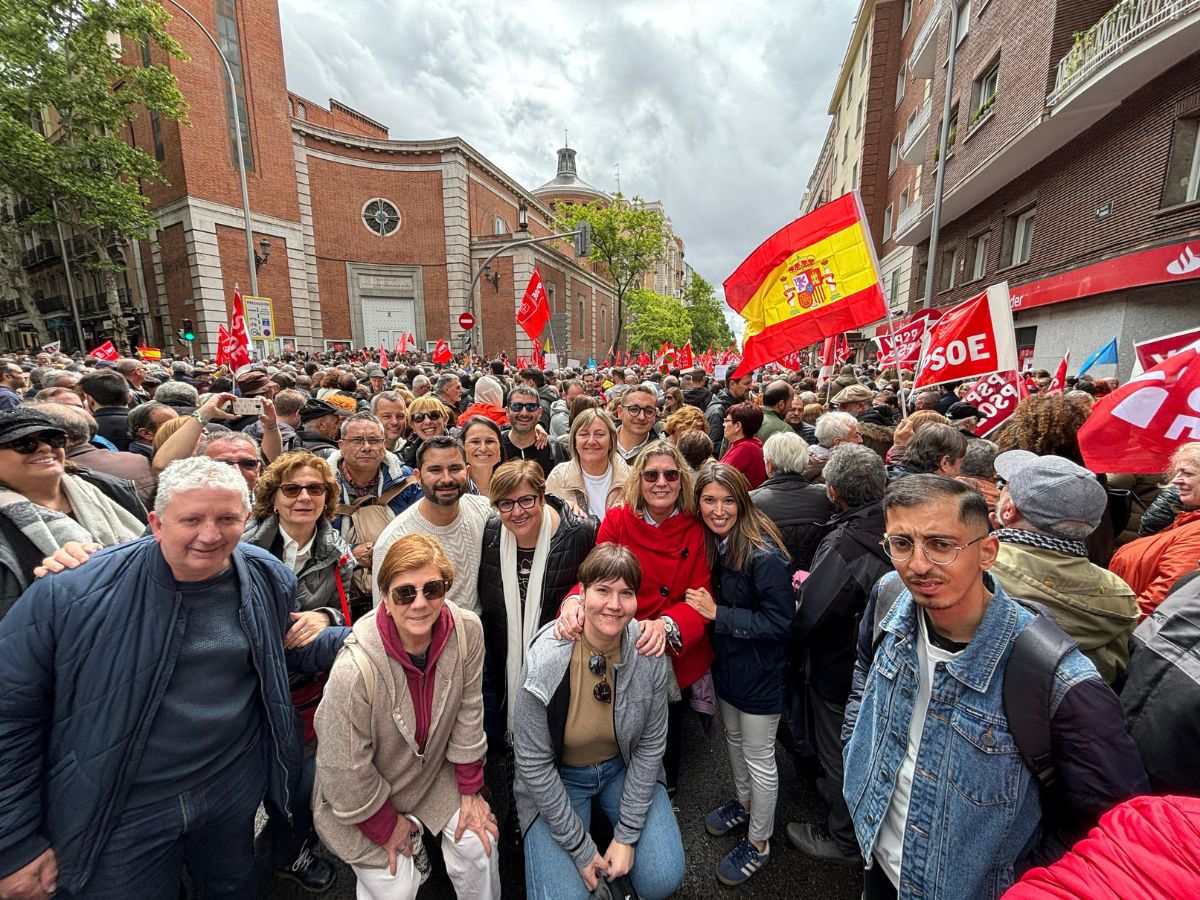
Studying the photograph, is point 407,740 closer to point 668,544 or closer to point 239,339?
point 668,544

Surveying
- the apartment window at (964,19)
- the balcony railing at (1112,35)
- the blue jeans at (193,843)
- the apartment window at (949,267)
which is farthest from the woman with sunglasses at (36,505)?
the apartment window at (949,267)

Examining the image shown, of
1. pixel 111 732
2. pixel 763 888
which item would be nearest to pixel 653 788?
pixel 763 888

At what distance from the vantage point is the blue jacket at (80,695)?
151cm

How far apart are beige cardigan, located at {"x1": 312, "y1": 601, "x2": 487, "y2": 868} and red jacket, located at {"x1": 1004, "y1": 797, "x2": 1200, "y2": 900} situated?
187 centimetres

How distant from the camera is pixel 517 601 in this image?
9.00ft

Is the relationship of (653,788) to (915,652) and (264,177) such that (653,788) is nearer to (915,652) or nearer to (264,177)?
(915,652)

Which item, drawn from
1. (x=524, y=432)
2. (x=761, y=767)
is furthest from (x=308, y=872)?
(x=524, y=432)

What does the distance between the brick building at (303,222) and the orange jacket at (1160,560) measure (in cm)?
1875

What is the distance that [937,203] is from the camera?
11602mm

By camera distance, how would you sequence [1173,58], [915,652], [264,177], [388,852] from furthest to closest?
[264,177] < [1173,58] < [388,852] < [915,652]

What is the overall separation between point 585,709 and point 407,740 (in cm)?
75

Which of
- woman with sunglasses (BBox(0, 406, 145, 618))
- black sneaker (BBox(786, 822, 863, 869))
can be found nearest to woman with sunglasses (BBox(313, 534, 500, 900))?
woman with sunglasses (BBox(0, 406, 145, 618))

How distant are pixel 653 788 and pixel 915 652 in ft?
4.49

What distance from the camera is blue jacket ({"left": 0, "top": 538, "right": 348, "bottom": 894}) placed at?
1.51 m
